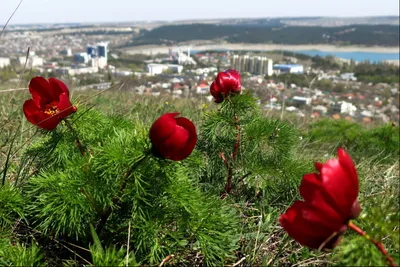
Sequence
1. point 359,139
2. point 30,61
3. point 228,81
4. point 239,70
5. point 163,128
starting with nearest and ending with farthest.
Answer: point 163,128 < point 228,81 < point 30,61 < point 359,139 < point 239,70

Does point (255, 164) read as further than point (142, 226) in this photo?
Yes

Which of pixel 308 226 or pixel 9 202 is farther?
pixel 9 202

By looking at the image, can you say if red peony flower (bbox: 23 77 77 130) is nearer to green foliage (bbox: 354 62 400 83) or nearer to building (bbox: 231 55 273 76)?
building (bbox: 231 55 273 76)

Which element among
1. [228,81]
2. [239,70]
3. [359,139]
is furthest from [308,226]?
[239,70]

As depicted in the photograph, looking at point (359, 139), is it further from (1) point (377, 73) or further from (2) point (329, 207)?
(1) point (377, 73)

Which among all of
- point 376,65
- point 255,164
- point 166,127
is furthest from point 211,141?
point 376,65

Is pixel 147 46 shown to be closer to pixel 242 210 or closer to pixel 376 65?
pixel 376 65

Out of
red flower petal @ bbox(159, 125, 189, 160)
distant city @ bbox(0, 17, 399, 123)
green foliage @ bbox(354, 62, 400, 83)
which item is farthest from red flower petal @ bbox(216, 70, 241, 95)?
green foliage @ bbox(354, 62, 400, 83)
